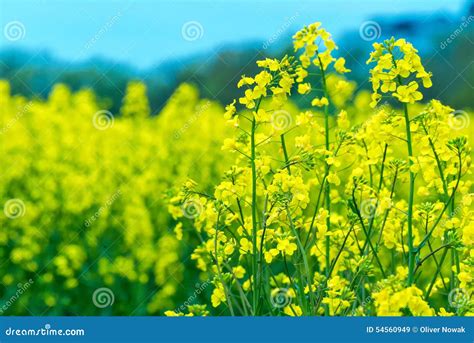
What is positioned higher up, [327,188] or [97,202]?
[97,202]

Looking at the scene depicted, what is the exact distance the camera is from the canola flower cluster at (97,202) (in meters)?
5.55

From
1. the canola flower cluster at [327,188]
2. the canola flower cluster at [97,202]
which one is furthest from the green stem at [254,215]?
the canola flower cluster at [97,202]

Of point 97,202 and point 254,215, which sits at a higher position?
point 97,202

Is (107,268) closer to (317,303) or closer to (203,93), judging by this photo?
(317,303)

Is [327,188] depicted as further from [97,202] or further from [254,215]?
[97,202]

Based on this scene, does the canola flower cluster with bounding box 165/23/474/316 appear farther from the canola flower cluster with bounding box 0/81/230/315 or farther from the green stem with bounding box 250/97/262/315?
the canola flower cluster with bounding box 0/81/230/315

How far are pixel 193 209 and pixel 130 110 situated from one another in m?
4.30

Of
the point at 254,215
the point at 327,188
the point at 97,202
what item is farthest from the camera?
the point at 97,202

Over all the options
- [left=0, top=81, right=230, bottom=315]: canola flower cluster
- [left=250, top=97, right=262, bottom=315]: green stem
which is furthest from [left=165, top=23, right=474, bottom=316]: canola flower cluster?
[left=0, top=81, right=230, bottom=315]: canola flower cluster

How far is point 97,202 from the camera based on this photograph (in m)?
6.23

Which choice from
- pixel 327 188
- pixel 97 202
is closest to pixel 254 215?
pixel 327 188

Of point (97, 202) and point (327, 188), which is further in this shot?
point (97, 202)

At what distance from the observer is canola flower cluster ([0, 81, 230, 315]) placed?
5.55 metres

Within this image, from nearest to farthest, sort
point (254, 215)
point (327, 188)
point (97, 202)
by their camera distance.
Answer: point (254, 215)
point (327, 188)
point (97, 202)
